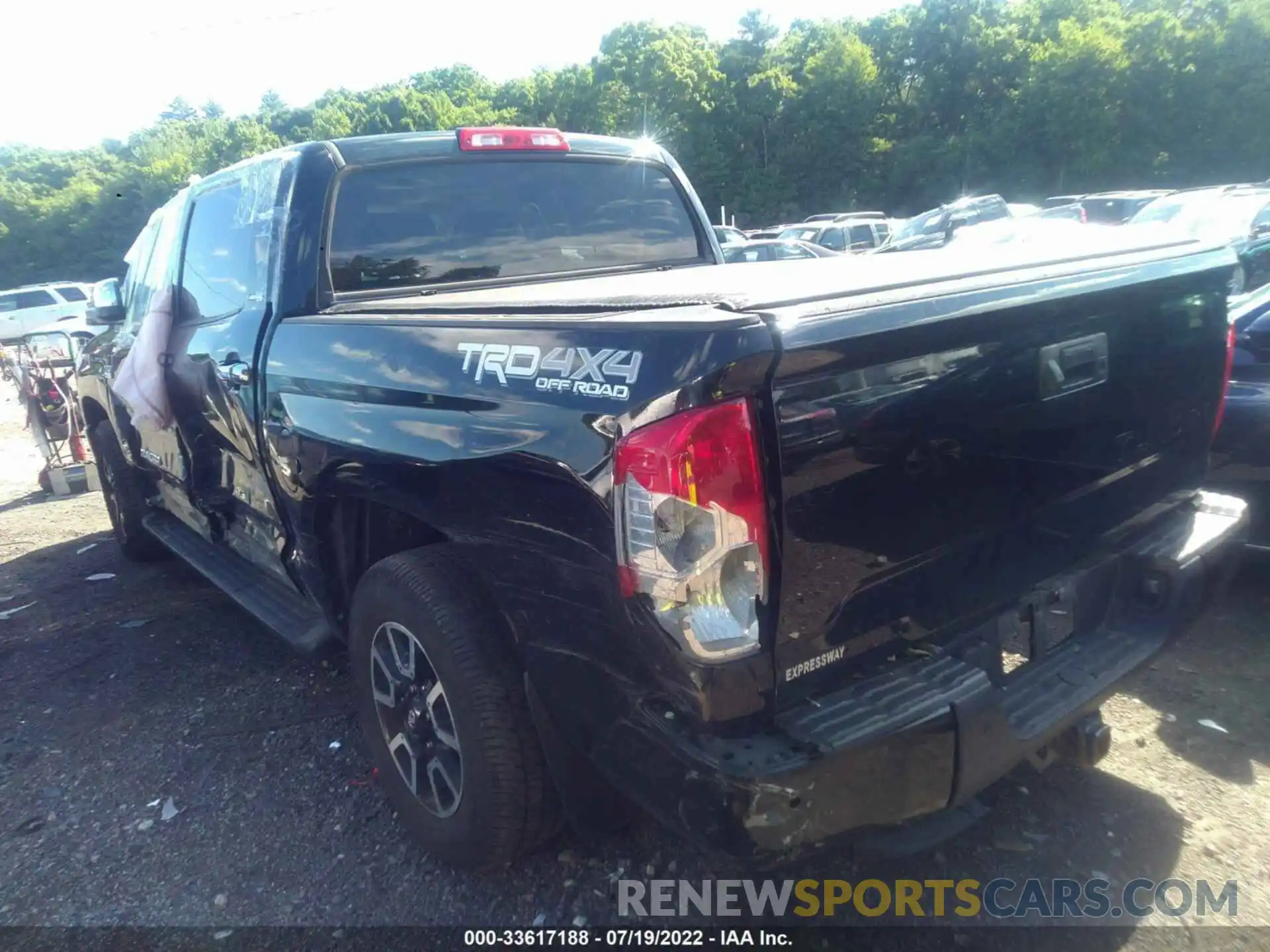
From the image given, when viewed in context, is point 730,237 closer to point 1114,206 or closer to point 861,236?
point 861,236

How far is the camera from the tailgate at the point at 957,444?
1858 millimetres

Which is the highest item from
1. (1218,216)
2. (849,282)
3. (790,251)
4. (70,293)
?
(849,282)

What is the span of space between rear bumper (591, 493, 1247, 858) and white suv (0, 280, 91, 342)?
29.9m

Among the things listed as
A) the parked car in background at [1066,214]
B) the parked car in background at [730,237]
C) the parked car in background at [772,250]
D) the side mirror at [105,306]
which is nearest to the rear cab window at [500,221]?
the side mirror at [105,306]

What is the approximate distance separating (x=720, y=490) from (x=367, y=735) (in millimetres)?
1836

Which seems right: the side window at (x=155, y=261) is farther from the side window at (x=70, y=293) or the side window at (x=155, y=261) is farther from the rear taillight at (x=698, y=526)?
the side window at (x=70, y=293)

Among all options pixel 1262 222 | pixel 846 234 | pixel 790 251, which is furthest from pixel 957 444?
pixel 846 234

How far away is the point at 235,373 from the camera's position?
3.44 m

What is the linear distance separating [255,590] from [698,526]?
2.82 m

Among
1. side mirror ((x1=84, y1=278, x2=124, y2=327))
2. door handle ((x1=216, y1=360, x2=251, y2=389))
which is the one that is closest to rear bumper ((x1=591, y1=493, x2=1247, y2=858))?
door handle ((x1=216, y1=360, x2=251, y2=389))

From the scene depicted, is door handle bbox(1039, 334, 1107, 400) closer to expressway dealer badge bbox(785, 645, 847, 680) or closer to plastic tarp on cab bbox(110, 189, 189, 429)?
expressway dealer badge bbox(785, 645, 847, 680)

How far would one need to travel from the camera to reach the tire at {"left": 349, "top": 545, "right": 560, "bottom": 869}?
8.04 feet

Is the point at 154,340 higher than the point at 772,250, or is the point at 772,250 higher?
the point at 154,340

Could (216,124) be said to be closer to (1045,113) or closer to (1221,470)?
(1045,113)
